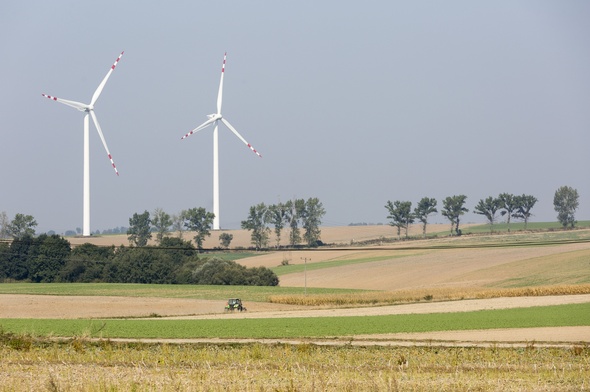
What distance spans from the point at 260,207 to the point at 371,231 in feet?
122

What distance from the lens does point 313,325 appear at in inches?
1962

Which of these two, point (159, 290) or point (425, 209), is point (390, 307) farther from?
point (425, 209)

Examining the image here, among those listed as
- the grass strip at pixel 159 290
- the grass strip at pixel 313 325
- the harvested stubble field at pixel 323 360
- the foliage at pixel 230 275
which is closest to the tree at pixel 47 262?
the grass strip at pixel 159 290

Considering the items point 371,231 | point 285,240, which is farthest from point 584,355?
point 371,231

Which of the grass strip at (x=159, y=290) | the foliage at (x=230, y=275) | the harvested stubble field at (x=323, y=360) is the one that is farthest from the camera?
the foliage at (x=230, y=275)

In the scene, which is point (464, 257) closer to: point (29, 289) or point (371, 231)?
point (29, 289)

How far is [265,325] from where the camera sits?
164ft

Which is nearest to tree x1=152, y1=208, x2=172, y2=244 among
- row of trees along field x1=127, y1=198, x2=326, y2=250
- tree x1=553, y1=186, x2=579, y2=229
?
row of trees along field x1=127, y1=198, x2=326, y2=250

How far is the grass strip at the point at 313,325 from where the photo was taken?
145ft

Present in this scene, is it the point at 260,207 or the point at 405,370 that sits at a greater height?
the point at 260,207

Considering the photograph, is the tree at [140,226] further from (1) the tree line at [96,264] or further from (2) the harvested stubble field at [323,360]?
(2) the harvested stubble field at [323,360]

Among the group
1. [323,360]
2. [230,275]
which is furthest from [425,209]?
[323,360]

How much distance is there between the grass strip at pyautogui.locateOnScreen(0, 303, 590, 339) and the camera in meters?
44.3

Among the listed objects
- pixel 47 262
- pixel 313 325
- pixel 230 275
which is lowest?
pixel 313 325
